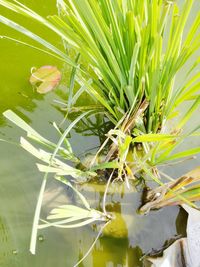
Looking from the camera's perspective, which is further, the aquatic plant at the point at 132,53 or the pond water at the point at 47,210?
the pond water at the point at 47,210

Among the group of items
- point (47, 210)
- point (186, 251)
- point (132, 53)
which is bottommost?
point (186, 251)

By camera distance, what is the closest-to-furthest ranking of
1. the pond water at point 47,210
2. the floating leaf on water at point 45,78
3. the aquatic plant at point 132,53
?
the aquatic plant at point 132,53
the pond water at point 47,210
the floating leaf on water at point 45,78

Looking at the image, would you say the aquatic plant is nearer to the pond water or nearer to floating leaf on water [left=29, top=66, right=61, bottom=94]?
the pond water

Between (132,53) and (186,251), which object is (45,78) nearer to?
(132,53)

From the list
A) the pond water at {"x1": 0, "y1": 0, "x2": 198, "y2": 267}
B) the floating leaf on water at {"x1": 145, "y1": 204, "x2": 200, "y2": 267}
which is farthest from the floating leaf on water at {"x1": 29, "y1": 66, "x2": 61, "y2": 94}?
the floating leaf on water at {"x1": 145, "y1": 204, "x2": 200, "y2": 267}

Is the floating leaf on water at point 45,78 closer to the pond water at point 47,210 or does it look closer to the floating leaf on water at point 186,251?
the pond water at point 47,210

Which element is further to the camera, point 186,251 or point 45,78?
point 45,78

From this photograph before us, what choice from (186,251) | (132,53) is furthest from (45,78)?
(186,251)

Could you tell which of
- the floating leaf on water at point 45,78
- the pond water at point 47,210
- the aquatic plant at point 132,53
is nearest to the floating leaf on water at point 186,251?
the pond water at point 47,210
